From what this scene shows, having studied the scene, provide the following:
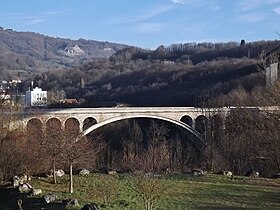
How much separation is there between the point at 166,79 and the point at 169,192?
2739 inches

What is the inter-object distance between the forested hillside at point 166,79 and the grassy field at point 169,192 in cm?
2963

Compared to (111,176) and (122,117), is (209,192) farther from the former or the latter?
(122,117)

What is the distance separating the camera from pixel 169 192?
15852mm

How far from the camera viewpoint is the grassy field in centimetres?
1395

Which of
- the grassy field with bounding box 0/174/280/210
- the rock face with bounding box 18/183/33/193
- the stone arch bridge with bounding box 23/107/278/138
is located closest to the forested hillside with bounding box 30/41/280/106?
the stone arch bridge with bounding box 23/107/278/138

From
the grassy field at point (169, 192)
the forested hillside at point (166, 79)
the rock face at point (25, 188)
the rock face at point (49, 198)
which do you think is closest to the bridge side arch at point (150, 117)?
the forested hillside at point (166, 79)

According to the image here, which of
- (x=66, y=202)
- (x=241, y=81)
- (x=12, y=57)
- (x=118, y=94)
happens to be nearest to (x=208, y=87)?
(x=241, y=81)

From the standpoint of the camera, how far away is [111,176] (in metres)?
19.0

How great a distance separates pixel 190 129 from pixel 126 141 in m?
5.43

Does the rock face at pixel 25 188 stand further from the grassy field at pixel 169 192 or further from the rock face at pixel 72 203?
the rock face at pixel 72 203

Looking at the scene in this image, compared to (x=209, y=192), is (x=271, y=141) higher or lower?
higher

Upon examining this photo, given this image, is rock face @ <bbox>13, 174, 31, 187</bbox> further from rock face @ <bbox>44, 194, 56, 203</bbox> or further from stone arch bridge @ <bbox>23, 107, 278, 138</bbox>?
stone arch bridge @ <bbox>23, 107, 278, 138</bbox>

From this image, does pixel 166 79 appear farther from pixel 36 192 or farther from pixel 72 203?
pixel 72 203

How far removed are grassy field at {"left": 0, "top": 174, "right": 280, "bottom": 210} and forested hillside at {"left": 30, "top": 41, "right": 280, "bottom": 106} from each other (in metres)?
29.6
